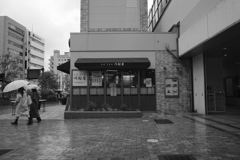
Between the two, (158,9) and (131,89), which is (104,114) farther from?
(158,9)

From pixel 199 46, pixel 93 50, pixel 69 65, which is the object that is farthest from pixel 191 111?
pixel 69 65

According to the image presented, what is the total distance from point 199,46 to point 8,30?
75540 millimetres

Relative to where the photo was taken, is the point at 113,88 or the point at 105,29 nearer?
the point at 113,88

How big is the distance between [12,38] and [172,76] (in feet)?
243

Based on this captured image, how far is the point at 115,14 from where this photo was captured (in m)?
14.5

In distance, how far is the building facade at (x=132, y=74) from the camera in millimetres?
12320

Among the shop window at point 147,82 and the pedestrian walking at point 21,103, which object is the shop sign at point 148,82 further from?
the pedestrian walking at point 21,103

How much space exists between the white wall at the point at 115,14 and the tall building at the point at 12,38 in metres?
57.1

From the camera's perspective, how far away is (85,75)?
12375mm

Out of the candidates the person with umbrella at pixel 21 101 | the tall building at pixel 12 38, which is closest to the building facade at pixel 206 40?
the person with umbrella at pixel 21 101

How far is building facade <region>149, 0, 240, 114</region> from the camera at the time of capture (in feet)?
24.1

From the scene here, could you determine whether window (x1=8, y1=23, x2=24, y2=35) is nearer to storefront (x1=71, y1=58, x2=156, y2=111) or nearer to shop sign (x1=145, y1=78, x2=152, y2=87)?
storefront (x1=71, y1=58, x2=156, y2=111)

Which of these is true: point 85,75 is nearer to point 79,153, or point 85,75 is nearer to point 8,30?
point 79,153

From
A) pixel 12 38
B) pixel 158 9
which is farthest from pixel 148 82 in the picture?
pixel 12 38
